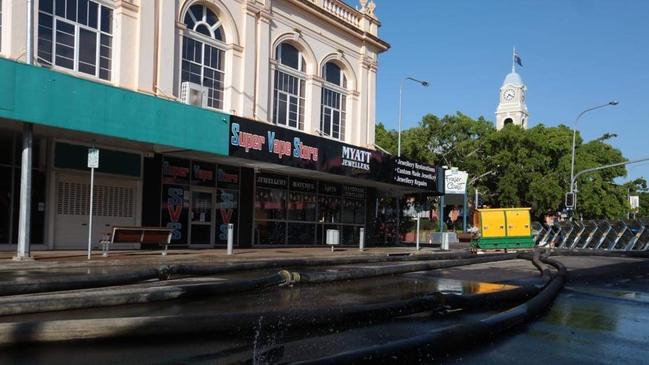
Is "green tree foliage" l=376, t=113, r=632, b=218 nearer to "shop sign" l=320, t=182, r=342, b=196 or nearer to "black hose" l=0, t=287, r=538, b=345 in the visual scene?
"shop sign" l=320, t=182, r=342, b=196

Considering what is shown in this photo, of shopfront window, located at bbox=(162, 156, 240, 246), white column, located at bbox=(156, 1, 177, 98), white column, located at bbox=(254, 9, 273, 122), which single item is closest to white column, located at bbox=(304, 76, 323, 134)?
white column, located at bbox=(254, 9, 273, 122)

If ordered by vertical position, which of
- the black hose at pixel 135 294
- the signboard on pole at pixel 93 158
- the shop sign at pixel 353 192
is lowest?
the black hose at pixel 135 294

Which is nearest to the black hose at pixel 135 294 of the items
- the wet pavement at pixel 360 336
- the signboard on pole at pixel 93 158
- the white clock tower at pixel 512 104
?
the wet pavement at pixel 360 336

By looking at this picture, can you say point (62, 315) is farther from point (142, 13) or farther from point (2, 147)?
point (142, 13)

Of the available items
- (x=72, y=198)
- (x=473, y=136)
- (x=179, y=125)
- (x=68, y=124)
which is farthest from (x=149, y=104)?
(x=473, y=136)

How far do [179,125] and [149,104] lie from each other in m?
1.22

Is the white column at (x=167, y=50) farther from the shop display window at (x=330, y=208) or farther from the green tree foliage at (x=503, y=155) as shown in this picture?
the green tree foliage at (x=503, y=155)

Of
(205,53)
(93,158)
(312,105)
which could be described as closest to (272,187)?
(312,105)

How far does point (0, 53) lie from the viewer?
51.4ft

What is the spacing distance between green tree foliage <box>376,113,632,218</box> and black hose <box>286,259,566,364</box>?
47769mm

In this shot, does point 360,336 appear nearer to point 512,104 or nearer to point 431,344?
point 431,344

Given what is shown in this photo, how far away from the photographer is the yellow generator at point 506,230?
25656mm

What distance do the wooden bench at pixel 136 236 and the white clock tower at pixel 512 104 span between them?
82.9m

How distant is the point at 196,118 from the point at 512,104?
274ft
